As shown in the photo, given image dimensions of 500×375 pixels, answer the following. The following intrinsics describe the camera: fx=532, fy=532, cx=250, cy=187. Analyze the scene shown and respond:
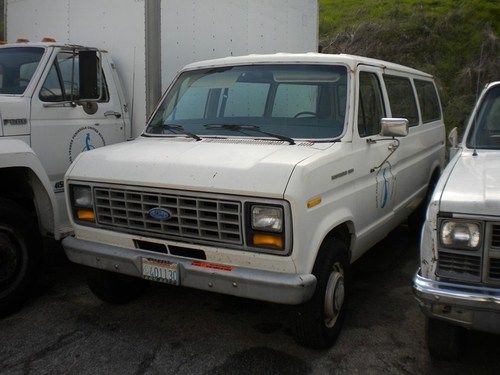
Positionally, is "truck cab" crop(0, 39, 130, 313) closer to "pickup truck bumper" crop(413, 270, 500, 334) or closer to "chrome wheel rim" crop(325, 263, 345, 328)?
"chrome wheel rim" crop(325, 263, 345, 328)

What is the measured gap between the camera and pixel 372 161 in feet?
14.5

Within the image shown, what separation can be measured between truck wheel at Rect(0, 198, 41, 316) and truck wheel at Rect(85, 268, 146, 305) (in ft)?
1.81

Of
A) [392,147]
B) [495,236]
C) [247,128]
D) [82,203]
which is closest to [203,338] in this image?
[82,203]

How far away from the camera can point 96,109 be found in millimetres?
5371

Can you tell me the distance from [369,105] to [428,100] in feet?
7.90

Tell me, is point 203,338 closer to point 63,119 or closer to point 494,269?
point 494,269

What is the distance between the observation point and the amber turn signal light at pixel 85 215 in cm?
397

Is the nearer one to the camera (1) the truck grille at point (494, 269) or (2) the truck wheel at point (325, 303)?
(1) the truck grille at point (494, 269)

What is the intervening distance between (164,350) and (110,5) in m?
3.69

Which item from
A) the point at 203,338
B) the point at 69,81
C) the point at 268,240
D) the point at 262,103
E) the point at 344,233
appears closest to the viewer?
the point at 268,240

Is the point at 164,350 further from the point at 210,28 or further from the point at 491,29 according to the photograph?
the point at 491,29

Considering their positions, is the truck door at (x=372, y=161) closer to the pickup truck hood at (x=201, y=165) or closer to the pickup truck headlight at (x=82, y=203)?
the pickup truck hood at (x=201, y=165)

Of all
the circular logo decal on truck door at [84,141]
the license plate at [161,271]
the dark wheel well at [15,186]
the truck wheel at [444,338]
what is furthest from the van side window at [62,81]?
the truck wheel at [444,338]

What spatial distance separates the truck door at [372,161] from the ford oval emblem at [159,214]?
1511mm
